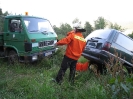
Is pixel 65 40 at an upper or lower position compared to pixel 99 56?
upper

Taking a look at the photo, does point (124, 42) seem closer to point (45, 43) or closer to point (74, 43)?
point (74, 43)

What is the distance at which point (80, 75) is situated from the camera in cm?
605

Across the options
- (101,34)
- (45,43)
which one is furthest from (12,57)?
(101,34)

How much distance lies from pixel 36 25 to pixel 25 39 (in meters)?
0.83

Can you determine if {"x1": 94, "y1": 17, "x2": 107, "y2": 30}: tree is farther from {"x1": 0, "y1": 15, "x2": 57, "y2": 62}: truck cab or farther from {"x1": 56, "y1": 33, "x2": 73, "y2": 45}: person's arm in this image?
{"x1": 56, "y1": 33, "x2": 73, "y2": 45}: person's arm

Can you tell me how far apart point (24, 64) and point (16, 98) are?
8.68 feet

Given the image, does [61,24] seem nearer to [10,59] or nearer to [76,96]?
[10,59]

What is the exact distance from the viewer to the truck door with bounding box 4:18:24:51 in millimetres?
6621

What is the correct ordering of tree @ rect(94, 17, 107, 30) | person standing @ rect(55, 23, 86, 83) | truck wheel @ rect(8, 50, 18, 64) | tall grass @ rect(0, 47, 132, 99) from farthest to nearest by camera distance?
tree @ rect(94, 17, 107, 30) < truck wheel @ rect(8, 50, 18, 64) < person standing @ rect(55, 23, 86, 83) < tall grass @ rect(0, 47, 132, 99)

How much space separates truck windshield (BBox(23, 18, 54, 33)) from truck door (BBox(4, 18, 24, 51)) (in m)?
0.27

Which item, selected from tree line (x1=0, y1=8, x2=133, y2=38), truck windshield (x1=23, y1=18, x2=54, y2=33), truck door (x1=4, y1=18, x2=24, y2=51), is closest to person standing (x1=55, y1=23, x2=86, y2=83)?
truck door (x1=4, y1=18, x2=24, y2=51)

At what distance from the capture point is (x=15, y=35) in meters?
6.74

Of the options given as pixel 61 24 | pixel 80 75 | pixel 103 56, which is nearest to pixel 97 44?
pixel 103 56

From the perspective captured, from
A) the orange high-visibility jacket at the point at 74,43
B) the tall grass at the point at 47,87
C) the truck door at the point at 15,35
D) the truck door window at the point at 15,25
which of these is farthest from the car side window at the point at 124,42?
the truck door window at the point at 15,25
